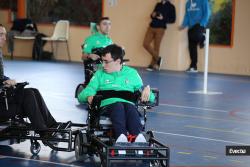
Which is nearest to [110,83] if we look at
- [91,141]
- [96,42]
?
[91,141]

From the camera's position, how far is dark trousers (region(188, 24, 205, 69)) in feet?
51.7

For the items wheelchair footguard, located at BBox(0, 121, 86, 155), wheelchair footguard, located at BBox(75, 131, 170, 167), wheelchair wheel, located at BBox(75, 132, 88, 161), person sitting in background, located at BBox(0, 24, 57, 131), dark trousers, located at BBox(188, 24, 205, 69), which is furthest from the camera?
dark trousers, located at BBox(188, 24, 205, 69)

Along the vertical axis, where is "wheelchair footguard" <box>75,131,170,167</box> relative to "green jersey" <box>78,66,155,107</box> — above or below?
below

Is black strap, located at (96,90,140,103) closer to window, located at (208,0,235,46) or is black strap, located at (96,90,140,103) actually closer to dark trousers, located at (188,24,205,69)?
dark trousers, located at (188,24,205,69)

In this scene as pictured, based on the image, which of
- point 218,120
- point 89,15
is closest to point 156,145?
point 218,120

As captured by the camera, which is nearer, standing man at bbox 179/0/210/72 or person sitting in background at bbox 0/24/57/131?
person sitting in background at bbox 0/24/57/131

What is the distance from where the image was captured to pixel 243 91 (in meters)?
12.4

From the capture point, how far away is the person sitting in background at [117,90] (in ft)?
19.7

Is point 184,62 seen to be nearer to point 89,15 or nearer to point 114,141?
point 89,15

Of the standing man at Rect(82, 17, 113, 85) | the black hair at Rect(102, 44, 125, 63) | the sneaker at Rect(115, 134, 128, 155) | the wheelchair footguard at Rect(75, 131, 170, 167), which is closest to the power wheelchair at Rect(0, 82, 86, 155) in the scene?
the wheelchair footguard at Rect(75, 131, 170, 167)

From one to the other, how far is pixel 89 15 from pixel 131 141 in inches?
493

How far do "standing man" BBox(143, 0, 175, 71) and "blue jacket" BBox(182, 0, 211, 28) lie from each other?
399mm

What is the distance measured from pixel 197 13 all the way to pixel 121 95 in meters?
9.76

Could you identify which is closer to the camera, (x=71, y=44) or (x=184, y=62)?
(x=184, y=62)
